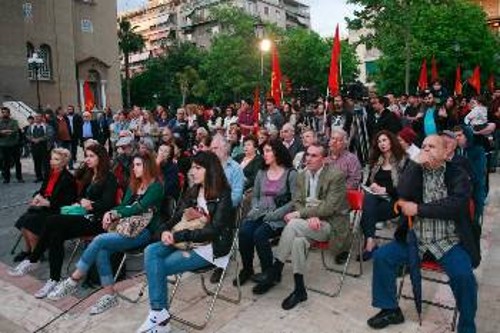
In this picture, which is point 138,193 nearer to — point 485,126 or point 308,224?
point 308,224

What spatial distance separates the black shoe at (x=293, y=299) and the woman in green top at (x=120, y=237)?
1.61 meters

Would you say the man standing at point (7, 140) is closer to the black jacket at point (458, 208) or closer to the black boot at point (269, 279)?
the black boot at point (269, 279)

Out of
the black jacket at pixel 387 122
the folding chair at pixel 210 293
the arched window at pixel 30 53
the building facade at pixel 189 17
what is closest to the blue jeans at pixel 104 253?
the folding chair at pixel 210 293

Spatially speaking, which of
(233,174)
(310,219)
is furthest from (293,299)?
(233,174)

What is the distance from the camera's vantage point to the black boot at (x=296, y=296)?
4.98 m

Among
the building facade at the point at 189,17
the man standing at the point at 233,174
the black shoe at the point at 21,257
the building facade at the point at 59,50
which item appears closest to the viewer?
the man standing at the point at 233,174

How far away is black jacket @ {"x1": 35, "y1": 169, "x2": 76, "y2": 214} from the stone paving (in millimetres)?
905

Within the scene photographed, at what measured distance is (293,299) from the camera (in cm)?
500

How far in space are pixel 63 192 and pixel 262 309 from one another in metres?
3.11

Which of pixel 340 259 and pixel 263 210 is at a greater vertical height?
pixel 263 210

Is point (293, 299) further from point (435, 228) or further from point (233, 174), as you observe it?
point (233, 174)

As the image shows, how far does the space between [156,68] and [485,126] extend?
46.5m

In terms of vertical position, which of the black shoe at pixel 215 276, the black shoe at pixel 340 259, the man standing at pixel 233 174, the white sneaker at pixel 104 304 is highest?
the man standing at pixel 233 174

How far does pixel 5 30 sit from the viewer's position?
100ft
